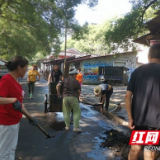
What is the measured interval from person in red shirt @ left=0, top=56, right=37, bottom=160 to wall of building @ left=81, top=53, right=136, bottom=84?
22877mm

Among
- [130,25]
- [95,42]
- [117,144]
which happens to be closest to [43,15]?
[130,25]

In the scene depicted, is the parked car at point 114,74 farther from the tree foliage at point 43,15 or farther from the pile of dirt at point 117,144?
the pile of dirt at point 117,144

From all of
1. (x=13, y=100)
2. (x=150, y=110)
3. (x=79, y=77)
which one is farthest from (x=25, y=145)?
(x=79, y=77)

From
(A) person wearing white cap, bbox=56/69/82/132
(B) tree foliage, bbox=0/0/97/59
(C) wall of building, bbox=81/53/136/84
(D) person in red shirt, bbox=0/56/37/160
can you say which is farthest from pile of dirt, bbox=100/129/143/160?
(C) wall of building, bbox=81/53/136/84

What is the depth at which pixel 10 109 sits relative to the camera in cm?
240

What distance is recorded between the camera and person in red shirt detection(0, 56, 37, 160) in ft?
7.52

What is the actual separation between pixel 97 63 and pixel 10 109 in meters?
23.8

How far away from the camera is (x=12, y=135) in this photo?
7.97ft

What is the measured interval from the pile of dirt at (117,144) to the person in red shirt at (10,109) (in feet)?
7.12

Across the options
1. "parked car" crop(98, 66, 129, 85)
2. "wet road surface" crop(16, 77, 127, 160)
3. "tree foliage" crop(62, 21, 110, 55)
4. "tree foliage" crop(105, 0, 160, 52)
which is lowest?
"wet road surface" crop(16, 77, 127, 160)

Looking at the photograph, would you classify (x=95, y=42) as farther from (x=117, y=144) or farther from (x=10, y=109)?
(x=10, y=109)

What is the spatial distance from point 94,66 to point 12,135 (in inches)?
930

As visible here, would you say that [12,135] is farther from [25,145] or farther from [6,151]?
[25,145]

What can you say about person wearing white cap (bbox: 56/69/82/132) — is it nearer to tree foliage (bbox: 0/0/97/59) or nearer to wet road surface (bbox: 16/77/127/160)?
wet road surface (bbox: 16/77/127/160)
